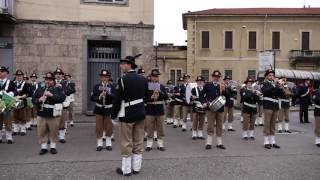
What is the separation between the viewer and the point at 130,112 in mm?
8977

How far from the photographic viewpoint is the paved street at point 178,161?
8.78 meters

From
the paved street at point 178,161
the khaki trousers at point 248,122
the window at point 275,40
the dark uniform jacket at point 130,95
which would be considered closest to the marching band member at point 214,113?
the paved street at point 178,161

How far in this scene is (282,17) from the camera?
5369 centimetres

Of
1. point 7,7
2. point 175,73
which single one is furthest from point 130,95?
point 175,73

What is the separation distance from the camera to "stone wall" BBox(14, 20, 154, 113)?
20.5 m

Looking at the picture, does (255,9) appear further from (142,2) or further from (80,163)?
(80,163)

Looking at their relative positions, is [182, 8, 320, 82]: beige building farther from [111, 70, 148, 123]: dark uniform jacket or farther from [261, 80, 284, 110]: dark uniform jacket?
[111, 70, 148, 123]: dark uniform jacket

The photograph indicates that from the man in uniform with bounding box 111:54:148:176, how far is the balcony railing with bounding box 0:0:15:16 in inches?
456

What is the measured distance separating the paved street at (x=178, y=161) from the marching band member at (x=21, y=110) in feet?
3.82

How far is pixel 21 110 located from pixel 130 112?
24.0 feet

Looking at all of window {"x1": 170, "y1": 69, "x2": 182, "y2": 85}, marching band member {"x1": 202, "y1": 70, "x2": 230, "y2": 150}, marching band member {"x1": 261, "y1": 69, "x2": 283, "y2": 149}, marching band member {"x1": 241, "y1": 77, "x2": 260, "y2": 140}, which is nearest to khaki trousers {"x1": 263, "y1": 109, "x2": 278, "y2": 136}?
marching band member {"x1": 261, "y1": 69, "x2": 283, "y2": 149}

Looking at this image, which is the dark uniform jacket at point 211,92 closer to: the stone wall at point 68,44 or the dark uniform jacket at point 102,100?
the dark uniform jacket at point 102,100

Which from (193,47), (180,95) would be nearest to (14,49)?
(180,95)

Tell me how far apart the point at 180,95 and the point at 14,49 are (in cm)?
767
